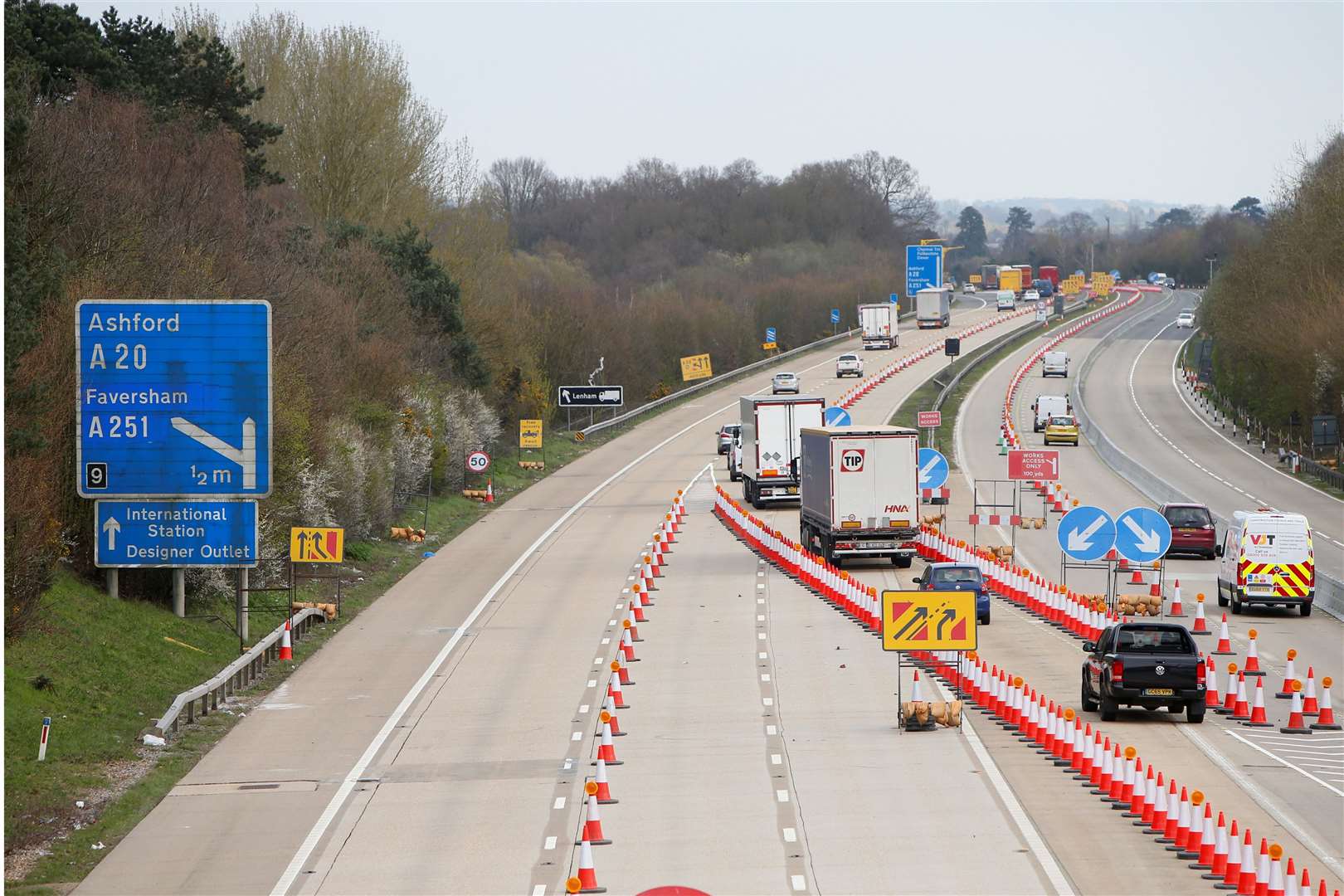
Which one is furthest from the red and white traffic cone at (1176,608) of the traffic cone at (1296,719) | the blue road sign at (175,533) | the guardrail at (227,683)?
the blue road sign at (175,533)

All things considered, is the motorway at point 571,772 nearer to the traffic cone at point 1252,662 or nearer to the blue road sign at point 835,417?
the traffic cone at point 1252,662

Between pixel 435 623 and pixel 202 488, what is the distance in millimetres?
8161

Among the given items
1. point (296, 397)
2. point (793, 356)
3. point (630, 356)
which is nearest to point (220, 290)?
point (296, 397)

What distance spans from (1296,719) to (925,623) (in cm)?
530

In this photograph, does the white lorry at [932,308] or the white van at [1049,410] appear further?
the white lorry at [932,308]

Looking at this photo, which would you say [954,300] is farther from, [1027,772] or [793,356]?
[1027,772]

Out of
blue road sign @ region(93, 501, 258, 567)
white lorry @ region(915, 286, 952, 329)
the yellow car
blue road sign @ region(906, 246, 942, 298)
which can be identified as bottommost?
blue road sign @ region(93, 501, 258, 567)

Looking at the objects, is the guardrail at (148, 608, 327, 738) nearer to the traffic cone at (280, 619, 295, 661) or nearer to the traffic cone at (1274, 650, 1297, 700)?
the traffic cone at (280, 619, 295, 661)

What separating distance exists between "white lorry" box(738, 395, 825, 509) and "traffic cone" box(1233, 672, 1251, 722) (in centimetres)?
2773

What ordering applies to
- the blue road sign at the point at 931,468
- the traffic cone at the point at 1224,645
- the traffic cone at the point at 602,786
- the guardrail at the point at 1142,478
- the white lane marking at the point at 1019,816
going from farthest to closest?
the blue road sign at the point at 931,468, the guardrail at the point at 1142,478, the traffic cone at the point at 1224,645, the traffic cone at the point at 602,786, the white lane marking at the point at 1019,816

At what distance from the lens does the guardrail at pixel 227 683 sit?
2314 cm

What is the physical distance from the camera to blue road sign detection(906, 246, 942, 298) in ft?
468

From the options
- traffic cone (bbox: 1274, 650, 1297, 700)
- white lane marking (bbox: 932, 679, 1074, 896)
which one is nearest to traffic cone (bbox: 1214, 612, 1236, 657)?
traffic cone (bbox: 1274, 650, 1297, 700)

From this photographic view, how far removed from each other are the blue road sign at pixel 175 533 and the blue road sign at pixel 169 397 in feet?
1.04
